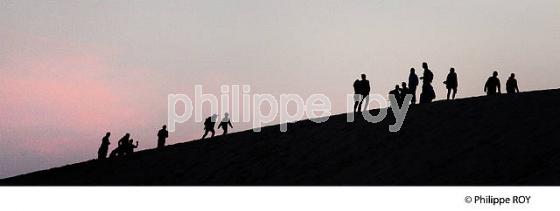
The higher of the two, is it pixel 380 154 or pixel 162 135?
pixel 162 135

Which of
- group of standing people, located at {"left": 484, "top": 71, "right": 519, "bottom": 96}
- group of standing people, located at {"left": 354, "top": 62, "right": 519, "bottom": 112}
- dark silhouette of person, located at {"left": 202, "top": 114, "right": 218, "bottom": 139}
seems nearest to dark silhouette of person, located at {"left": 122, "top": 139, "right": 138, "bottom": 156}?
dark silhouette of person, located at {"left": 202, "top": 114, "right": 218, "bottom": 139}

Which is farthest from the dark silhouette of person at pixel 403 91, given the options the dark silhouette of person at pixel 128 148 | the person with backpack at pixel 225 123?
the dark silhouette of person at pixel 128 148

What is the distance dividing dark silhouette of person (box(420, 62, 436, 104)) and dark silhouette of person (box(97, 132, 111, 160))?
10306 millimetres

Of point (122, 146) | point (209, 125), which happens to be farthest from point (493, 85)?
point (122, 146)

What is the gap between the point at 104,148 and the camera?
23.2m

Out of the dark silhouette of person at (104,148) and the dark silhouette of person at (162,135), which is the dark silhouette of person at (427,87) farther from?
the dark silhouette of person at (104,148)

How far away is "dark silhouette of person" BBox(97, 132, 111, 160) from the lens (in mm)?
23219

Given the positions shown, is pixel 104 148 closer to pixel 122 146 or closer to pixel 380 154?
pixel 122 146

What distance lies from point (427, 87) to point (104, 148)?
1071 cm

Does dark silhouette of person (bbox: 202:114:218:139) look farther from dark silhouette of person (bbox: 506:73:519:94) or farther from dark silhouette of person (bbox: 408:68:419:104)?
dark silhouette of person (bbox: 506:73:519:94)

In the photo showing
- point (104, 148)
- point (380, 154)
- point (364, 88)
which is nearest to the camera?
point (380, 154)

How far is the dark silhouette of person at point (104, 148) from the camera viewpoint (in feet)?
76.2

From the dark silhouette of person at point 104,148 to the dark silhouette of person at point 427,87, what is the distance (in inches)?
406
